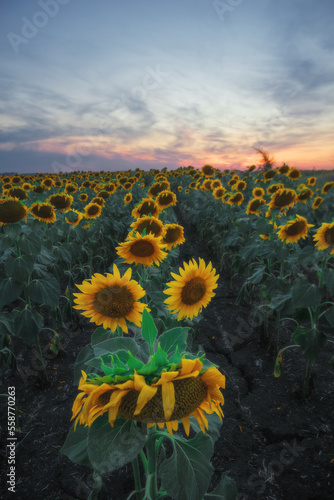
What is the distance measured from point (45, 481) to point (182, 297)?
1.97 metres

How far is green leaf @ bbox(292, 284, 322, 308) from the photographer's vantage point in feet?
8.98

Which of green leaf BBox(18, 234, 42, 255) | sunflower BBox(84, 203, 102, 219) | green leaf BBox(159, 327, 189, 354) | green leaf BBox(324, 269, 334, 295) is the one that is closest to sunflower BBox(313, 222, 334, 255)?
green leaf BBox(324, 269, 334, 295)

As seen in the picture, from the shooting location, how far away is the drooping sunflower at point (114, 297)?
1.51 m

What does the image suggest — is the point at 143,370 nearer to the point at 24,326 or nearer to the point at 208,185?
the point at 24,326

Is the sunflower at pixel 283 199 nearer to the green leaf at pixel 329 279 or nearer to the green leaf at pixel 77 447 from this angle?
the green leaf at pixel 329 279

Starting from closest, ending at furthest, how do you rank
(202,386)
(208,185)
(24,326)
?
(202,386) → (24,326) → (208,185)

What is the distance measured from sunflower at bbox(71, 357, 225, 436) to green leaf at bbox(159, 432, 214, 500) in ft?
0.79

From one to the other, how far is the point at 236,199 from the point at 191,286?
5.07 meters

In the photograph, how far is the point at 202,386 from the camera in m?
0.86

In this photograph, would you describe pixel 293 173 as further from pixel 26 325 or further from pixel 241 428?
pixel 26 325

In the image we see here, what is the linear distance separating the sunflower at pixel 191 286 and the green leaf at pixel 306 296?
124 cm

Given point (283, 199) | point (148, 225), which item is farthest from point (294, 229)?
point (148, 225)

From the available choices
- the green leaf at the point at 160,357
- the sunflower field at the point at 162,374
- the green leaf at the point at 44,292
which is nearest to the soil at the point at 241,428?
the sunflower field at the point at 162,374

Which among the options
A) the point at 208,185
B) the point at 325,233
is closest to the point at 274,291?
the point at 325,233
